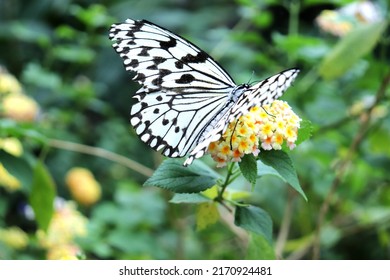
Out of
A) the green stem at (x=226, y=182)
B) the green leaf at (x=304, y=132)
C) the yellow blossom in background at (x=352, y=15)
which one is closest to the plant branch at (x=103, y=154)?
the green stem at (x=226, y=182)

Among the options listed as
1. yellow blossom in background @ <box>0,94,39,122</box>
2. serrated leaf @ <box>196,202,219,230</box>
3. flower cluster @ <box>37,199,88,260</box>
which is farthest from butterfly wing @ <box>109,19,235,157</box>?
yellow blossom in background @ <box>0,94,39,122</box>

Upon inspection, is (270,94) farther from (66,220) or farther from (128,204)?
(128,204)

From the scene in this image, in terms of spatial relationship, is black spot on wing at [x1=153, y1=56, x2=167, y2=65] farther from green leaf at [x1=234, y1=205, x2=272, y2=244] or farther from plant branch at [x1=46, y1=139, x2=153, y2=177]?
plant branch at [x1=46, y1=139, x2=153, y2=177]

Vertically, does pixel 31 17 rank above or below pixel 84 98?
above

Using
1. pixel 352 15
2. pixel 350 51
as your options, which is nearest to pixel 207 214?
pixel 350 51

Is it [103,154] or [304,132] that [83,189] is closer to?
[103,154]

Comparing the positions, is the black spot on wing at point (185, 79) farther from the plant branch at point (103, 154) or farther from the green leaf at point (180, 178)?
the plant branch at point (103, 154)
